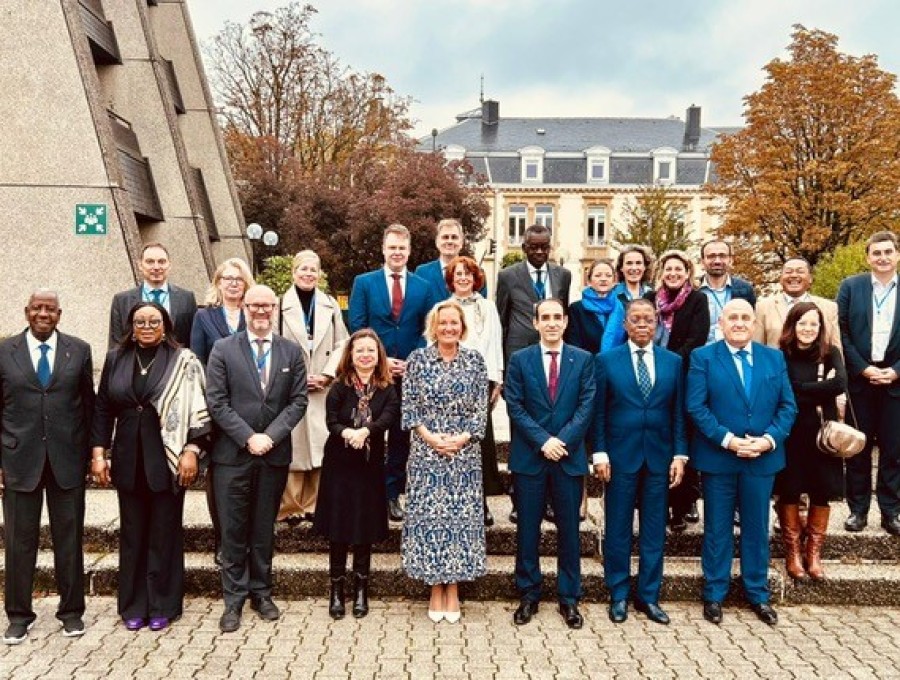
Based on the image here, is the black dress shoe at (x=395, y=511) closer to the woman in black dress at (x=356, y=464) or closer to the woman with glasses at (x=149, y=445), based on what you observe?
the woman in black dress at (x=356, y=464)

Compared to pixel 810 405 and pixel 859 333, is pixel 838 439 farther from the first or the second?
pixel 859 333

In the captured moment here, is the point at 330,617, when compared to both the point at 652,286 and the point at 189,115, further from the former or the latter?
the point at 189,115

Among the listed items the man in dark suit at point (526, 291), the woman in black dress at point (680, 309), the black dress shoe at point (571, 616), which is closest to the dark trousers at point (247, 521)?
the black dress shoe at point (571, 616)

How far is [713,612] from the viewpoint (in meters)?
5.92

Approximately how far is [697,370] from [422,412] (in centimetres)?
193

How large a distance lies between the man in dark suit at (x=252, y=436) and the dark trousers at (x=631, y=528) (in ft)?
7.49

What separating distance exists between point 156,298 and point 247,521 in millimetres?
1932

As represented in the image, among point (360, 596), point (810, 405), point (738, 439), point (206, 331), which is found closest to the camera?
point (738, 439)

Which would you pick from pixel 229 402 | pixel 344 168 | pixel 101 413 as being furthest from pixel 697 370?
pixel 344 168

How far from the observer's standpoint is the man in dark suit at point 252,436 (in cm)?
570

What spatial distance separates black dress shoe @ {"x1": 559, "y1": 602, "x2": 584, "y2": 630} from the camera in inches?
226

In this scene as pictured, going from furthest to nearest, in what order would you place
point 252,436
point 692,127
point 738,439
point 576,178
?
1. point 692,127
2. point 576,178
3. point 738,439
4. point 252,436

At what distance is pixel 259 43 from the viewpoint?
35844 millimetres

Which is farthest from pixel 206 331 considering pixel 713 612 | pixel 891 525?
pixel 891 525
